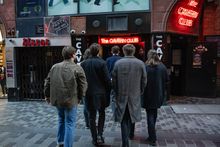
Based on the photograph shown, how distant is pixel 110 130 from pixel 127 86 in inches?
82.5

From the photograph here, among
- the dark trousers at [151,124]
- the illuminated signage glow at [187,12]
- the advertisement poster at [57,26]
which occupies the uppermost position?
the illuminated signage glow at [187,12]

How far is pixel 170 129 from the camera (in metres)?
7.09

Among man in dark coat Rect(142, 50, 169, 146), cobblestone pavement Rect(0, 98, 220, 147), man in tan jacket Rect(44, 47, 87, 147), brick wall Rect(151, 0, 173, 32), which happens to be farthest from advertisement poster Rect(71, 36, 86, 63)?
man in tan jacket Rect(44, 47, 87, 147)

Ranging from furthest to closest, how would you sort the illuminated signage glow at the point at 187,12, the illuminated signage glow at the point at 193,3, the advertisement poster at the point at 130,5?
1. the illuminated signage glow at the point at 193,3
2. the illuminated signage glow at the point at 187,12
3. the advertisement poster at the point at 130,5

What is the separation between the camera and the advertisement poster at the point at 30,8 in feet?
37.0

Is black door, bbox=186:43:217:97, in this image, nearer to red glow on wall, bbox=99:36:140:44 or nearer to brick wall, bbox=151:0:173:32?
brick wall, bbox=151:0:173:32

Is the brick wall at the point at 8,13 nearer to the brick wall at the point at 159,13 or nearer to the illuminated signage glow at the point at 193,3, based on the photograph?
the brick wall at the point at 159,13

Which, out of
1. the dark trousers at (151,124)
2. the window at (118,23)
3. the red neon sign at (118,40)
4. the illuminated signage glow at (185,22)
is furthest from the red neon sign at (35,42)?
the dark trousers at (151,124)

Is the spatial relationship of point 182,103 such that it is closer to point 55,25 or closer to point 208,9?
point 208,9

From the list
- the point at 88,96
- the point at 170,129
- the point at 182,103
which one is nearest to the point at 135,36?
the point at 182,103

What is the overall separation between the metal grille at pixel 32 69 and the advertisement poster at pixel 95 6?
203 cm

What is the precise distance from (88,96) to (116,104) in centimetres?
60

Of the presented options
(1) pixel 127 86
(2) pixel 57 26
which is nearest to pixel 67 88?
(1) pixel 127 86

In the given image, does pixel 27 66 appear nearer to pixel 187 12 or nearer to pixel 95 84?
pixel 187 12
